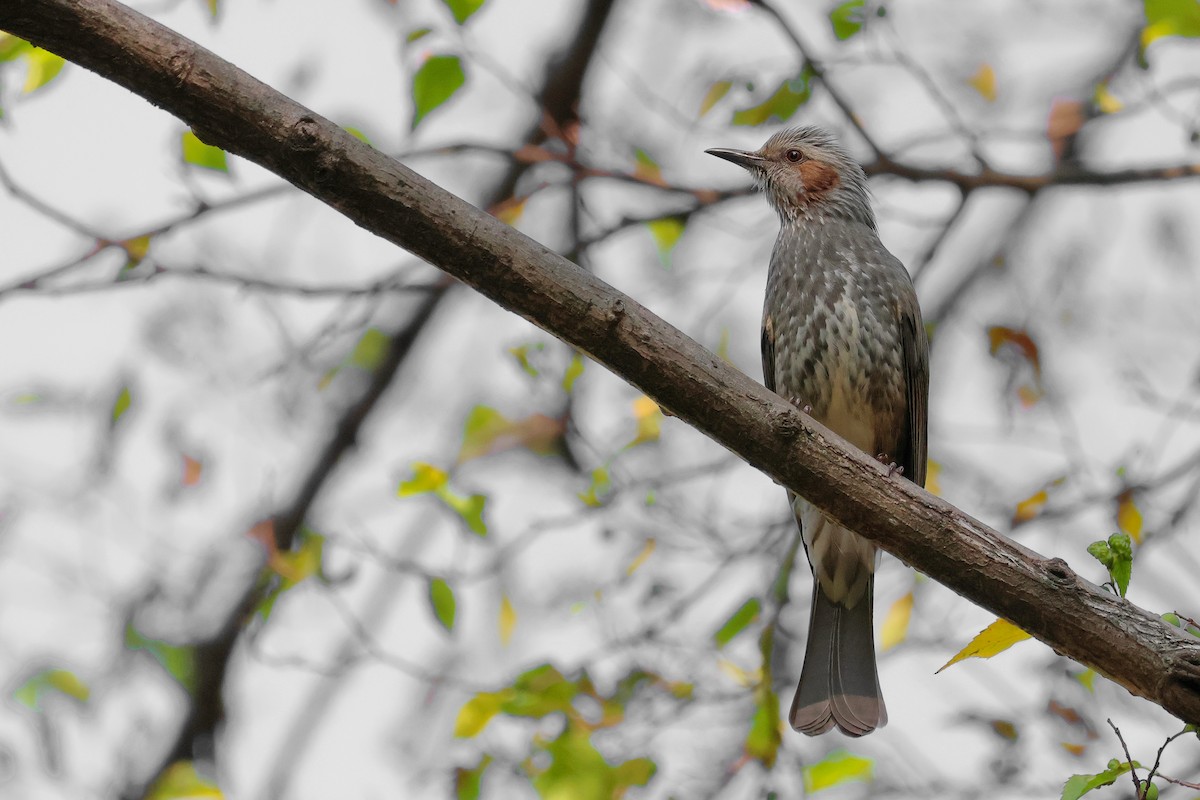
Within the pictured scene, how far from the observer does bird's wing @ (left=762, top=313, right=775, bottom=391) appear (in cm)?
412

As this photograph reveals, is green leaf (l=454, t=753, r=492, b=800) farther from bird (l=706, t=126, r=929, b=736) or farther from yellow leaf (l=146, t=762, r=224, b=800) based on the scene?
bird (l=706, t=126, r=929, b=736)

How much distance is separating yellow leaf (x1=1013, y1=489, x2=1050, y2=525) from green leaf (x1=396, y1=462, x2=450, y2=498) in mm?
2033

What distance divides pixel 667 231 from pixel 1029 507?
Answer: 1650 millimetres

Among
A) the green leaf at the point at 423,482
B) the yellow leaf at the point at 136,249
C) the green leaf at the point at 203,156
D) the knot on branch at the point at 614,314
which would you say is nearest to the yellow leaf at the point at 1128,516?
the green leaf at the point at 423,482

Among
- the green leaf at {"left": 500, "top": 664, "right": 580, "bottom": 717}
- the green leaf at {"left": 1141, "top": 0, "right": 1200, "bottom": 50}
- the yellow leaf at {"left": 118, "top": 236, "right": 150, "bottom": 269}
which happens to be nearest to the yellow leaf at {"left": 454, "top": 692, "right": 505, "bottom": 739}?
the green leaf at {"left": 500, "top": 664, "right": 580, "bottom": 717}

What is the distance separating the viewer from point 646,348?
97.7 inches

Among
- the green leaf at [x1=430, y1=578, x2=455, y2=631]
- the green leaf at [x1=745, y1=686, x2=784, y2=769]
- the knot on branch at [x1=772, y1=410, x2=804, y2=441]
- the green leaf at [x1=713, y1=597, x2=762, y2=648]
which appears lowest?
the green leaf at [x1=745, y1=686, x2=784, y2=769]

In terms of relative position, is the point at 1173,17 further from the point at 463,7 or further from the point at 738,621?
the point at 738,621

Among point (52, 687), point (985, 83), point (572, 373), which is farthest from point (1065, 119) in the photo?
point (52, 687)

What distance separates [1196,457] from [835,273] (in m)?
1.41

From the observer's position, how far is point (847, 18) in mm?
3986

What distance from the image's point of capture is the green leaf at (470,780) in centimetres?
383

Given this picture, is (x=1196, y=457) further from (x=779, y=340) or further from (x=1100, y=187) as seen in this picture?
(x=779, y=340)

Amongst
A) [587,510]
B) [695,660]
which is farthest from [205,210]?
[695,660]
